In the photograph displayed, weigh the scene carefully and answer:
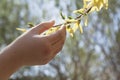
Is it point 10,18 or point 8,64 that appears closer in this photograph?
point 8,64

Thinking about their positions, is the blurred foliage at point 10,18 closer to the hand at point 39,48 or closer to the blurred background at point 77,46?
the blurred background at point 77,46

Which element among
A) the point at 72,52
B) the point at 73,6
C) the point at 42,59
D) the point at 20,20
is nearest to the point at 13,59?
the point at 42,59

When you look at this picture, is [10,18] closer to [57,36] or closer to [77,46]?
[77,46]

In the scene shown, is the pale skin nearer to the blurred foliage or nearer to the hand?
the hand

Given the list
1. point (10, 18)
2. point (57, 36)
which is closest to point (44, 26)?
point (57, 36)

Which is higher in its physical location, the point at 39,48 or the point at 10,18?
the point at 39,48

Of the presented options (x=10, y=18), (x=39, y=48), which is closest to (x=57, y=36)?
(x=39, y=48)

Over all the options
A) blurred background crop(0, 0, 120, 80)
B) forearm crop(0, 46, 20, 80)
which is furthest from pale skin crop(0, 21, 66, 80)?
blurred background crop(0, 0, 120, 80)

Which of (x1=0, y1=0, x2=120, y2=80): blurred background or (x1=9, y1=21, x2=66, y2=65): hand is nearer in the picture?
(x1=9, y1=21, x2=66, y2=65): hand

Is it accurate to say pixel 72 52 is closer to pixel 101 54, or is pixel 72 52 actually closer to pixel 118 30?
pixel 101 54

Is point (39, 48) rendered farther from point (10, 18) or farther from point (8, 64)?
point (10, 18)
